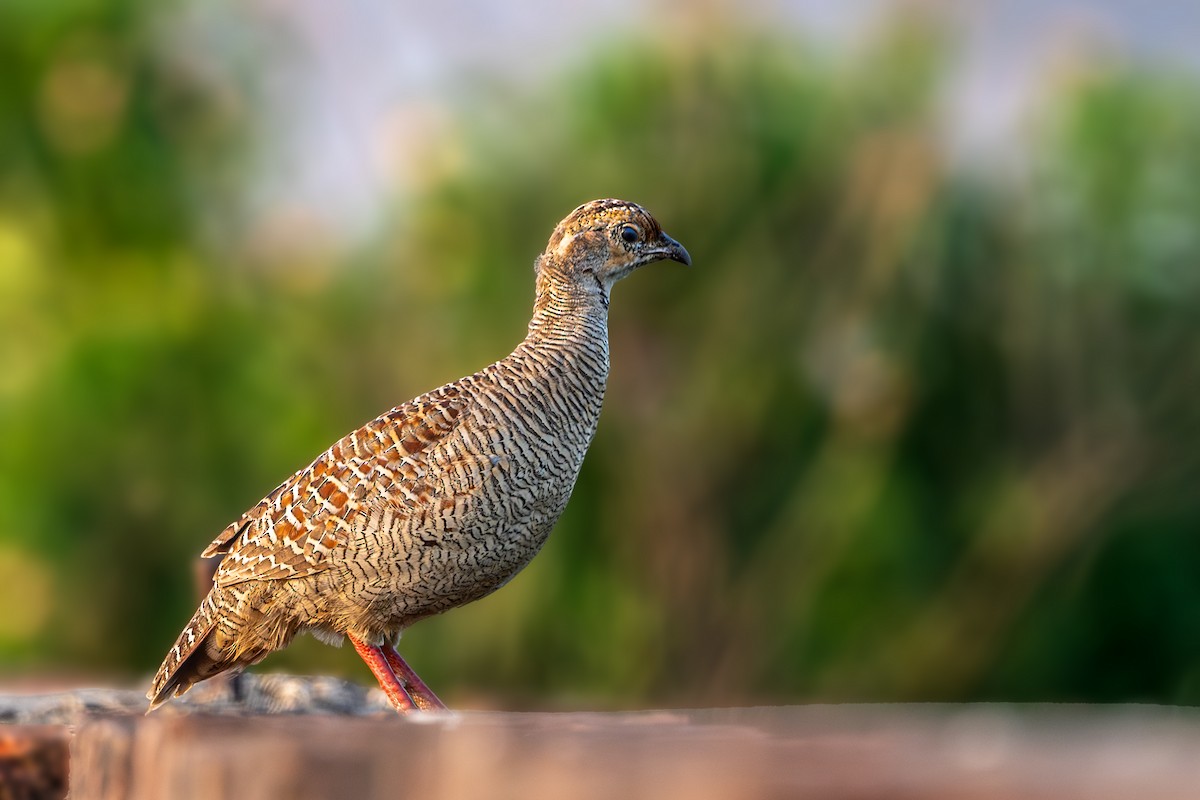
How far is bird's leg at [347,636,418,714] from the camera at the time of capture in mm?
5551

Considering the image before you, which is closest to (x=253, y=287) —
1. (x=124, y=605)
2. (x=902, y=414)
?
(x=124, y=605)

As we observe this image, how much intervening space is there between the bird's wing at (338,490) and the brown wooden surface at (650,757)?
6.99 feet

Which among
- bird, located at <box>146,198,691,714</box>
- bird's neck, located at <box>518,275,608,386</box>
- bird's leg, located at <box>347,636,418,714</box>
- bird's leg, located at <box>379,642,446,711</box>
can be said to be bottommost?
bird's leg, located at <box>379,642,446,711</box>

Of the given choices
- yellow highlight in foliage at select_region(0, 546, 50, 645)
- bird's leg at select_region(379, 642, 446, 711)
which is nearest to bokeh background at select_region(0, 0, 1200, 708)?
yellow highlight in foliage at select_region(0, 546, 50, 645)

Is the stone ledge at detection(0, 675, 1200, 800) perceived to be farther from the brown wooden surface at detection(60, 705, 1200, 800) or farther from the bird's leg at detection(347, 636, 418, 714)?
the bird's leg at detection(347, 636, 418, 714)

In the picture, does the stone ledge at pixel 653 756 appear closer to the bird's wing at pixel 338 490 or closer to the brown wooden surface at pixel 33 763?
the brown wooden surface at pixel 33 763

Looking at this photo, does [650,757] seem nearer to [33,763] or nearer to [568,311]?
[33,763]

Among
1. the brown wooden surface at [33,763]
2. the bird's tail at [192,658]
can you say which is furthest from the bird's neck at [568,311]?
the brown wooden surface at [33,763]

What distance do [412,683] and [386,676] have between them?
256 mm

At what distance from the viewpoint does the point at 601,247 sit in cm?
608

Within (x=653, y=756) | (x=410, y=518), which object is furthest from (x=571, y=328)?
(x=653, y=756)

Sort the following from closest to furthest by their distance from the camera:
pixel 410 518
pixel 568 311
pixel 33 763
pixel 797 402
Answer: pixel 33 763 < pixel 410 518 < pixel 568 311 < pixel 797 402

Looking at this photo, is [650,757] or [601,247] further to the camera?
[601,247]

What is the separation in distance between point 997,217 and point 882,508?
4.20 meters
